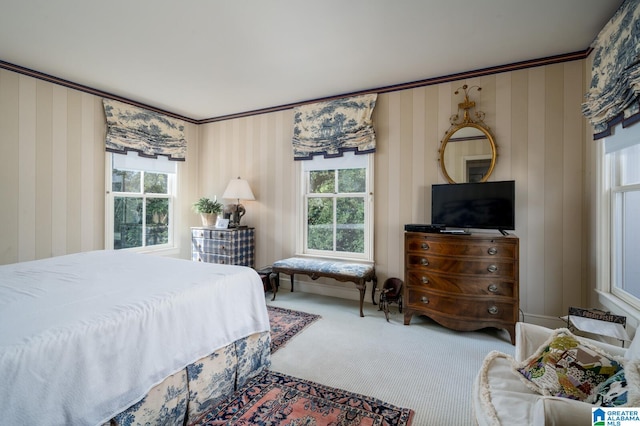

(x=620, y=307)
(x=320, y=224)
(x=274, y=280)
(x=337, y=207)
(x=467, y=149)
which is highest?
(x=467, y=149)

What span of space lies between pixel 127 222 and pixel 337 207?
2983mm

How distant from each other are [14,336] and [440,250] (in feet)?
9.65

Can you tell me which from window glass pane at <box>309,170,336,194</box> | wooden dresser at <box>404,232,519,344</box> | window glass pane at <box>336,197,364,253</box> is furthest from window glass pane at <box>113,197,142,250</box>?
wooden dresser at <box>404,232,519,344</box>

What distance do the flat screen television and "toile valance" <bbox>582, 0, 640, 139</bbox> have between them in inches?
31.1

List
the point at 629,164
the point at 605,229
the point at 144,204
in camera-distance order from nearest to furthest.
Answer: the point at 629,164
the point at 605,229
the point at 144,204

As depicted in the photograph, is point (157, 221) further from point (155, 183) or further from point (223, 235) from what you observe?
point (223, 235)

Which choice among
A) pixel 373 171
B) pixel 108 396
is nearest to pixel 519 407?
pixel 108 396

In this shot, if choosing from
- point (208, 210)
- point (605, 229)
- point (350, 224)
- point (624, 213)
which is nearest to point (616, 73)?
point (624, 213)

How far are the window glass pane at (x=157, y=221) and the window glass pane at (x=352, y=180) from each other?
111 inches

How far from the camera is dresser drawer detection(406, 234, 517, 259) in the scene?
264cm

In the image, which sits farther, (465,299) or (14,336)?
(465,299)

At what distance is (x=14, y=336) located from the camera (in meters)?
1.09

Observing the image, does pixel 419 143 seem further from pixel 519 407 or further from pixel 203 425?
pixel 203 425

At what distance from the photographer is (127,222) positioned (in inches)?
162
